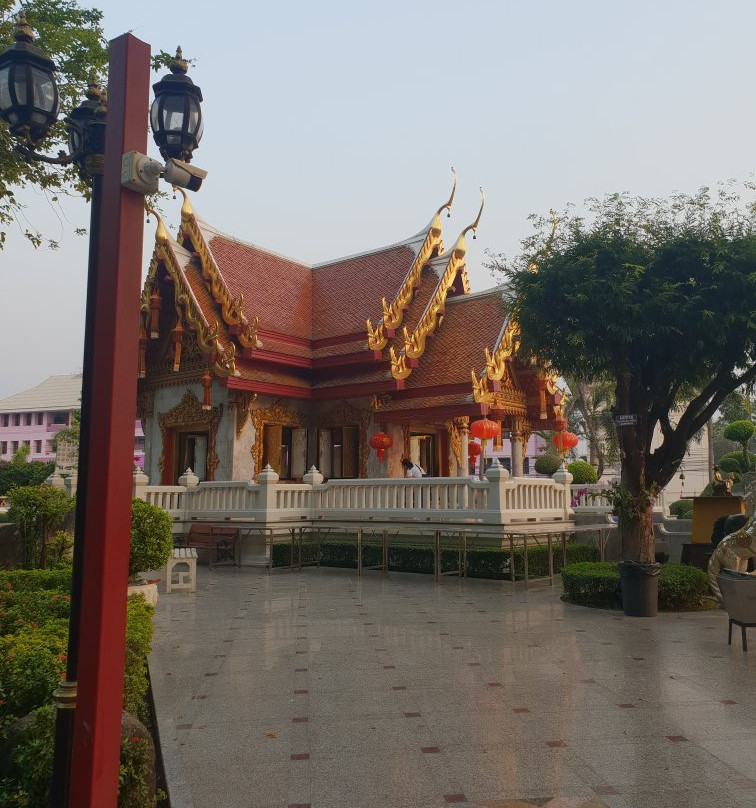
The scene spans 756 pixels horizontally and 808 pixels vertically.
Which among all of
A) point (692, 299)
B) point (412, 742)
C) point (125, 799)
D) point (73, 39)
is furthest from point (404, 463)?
point (125, 799)

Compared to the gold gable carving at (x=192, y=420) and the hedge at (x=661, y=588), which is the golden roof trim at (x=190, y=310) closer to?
the gold gable carving at (x=192, y=420)

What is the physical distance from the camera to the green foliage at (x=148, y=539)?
877 centimetres

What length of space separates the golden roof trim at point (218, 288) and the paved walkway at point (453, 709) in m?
9.57

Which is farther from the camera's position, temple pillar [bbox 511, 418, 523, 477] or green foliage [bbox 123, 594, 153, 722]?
temple pillar [bbox 511, 418, 523, 477]

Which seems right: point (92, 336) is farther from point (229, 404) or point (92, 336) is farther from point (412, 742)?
point (229, 404)

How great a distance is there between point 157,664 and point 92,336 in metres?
4.72

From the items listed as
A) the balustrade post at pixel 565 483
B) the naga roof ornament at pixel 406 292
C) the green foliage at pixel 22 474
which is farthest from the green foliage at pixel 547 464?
the green foliage at pixel 22 474

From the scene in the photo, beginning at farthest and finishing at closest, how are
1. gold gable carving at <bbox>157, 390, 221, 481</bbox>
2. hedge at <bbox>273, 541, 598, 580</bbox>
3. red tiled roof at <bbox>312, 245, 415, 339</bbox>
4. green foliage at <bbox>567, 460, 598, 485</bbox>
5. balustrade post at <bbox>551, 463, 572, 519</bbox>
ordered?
green foliage at <bbox>567, 460, 598, 485</bbox> < red tiled roof at <bbox>312, 245, 415, 339</bbox> < gold gable carving at <bbox>157, 390, 221, 481</bbox> < balustrade post at <bbox>551, 463, 572, 519</bbox> < hedge at <bbox>273, 541, 598, 580</bbox>

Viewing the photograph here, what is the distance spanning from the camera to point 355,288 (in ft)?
72.1

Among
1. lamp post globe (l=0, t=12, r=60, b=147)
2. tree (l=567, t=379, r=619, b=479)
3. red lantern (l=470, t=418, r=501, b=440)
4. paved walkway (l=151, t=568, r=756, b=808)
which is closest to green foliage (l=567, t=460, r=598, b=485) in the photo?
red lantern (l=470, t=418, r=501, b=440)

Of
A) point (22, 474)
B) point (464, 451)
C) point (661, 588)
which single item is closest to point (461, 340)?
point (464, 451)

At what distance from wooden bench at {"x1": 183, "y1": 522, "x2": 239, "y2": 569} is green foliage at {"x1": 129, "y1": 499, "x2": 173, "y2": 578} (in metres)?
6.93

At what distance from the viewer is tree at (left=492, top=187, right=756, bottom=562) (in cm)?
1084

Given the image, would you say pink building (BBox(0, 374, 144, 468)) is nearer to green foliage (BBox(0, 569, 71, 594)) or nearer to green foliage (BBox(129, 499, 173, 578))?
green foliage (BBox(0, 569, 71, 594))
